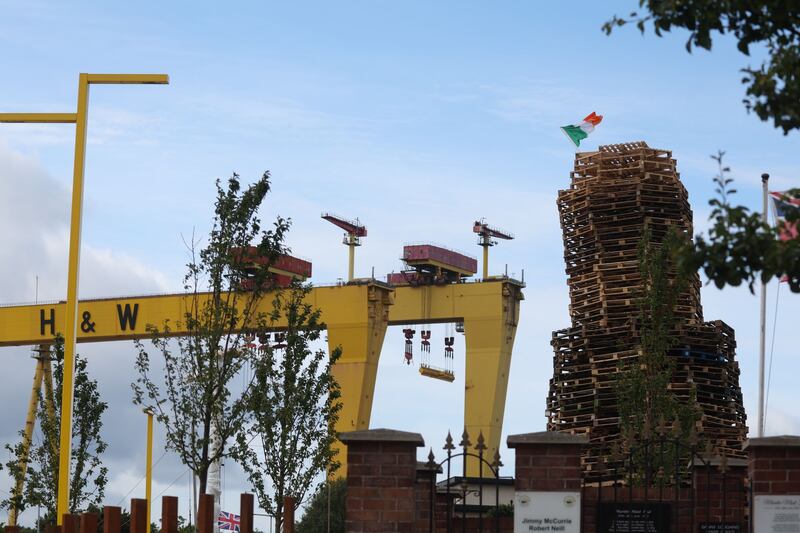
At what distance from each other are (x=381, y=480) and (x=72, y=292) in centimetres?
623

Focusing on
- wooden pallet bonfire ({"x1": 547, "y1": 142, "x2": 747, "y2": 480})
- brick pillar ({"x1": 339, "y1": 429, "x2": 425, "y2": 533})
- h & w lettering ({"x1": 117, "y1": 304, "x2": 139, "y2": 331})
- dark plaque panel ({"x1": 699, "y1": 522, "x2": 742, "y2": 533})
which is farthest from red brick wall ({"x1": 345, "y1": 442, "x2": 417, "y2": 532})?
h & w lettering ({"x1": 117, "y1": 304, "x2": 139, "y2": 331})

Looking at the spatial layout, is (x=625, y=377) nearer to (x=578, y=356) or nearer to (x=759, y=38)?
(x=578, y=356)

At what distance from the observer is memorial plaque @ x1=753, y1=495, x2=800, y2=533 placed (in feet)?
42.6

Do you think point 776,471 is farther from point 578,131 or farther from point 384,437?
point 578,131

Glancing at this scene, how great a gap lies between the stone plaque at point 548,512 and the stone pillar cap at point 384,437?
1.10 m

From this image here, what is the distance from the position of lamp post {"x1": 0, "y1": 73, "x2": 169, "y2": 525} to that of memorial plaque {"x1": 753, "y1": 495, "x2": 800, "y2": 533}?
28.0ft

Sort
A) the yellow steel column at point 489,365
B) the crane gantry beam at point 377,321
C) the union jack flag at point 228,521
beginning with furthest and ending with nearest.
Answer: the union jack flag at point 228,521 < the yellow steel column at point 489,365 < the crane gantry beam at point 377,321

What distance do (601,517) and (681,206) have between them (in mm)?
22395

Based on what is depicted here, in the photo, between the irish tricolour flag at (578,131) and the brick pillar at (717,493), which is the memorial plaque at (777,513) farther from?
the irish tricolour flag at (578,131)

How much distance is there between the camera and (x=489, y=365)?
1841 inches

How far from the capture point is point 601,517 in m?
13.3

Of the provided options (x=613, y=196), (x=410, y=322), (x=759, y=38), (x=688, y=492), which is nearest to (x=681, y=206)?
(x=613, y=196)

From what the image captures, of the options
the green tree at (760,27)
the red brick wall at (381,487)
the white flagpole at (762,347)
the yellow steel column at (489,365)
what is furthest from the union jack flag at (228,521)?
the green tree at (760,27)

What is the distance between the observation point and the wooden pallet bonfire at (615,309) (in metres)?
33.9
